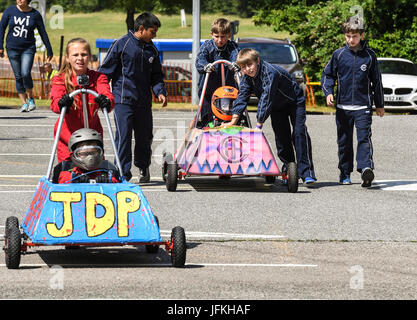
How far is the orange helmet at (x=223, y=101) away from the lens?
490 inches

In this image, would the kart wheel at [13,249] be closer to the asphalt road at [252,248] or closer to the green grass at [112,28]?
the asphalt road at [252,248]

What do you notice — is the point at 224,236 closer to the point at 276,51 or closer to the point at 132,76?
the point at 132,76

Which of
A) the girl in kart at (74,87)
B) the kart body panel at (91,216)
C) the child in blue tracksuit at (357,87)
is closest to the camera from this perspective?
the kart body panel at (91,216)

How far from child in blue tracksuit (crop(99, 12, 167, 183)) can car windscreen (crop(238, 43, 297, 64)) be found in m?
14.9

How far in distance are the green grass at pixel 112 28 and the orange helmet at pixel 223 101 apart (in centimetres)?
6816

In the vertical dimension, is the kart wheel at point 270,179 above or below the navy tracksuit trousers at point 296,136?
below

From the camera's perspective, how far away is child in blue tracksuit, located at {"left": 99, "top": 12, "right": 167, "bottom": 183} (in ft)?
38.3

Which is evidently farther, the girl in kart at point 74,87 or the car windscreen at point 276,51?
the car windscreen at point 276,51

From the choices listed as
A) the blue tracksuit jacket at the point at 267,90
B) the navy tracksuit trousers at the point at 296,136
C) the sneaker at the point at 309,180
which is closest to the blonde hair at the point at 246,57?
the blue tracksuit jacket at the point at 267,90

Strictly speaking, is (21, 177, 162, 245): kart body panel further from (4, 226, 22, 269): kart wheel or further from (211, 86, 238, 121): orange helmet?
(211, 86, 238, 121): orange helmet

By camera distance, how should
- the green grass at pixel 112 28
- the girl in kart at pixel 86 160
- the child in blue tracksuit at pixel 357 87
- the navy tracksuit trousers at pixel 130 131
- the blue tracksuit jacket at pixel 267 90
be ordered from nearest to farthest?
the girl in kart at pixel 86 160
the navy tracksuit trousers at pixel 130 131
the blue tracksuit jacket at pixel 267 90
the child in blue tracksuit at pixel 357 87
the green grass at pixel 112 28

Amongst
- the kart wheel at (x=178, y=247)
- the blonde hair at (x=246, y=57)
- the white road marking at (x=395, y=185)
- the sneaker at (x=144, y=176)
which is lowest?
the white road marking at (x=395, y=185)

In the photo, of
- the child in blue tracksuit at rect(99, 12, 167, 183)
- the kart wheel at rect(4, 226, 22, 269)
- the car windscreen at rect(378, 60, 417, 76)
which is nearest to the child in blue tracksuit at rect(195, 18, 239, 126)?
the child in blue tracksuit at rect(99, 12, 167, 183)

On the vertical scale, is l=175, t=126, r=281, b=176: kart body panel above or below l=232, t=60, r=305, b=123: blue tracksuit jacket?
below
